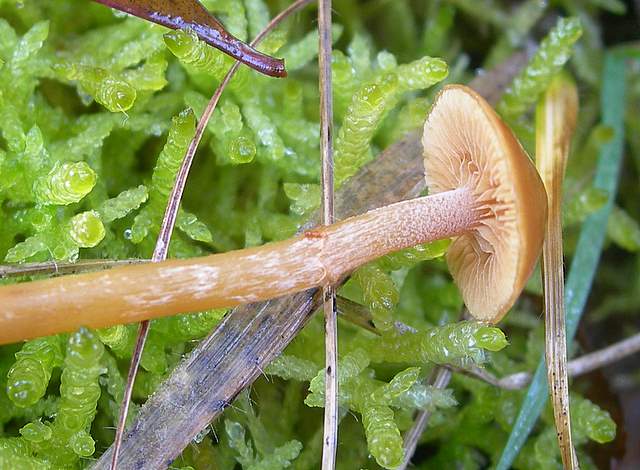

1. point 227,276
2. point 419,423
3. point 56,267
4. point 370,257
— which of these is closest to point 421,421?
point 419,423

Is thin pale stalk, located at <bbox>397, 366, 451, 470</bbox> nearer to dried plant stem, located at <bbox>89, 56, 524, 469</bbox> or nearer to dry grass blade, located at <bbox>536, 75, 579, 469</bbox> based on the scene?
dry grass blade, located at <bbox>536, 75, 579, 469</bbox>

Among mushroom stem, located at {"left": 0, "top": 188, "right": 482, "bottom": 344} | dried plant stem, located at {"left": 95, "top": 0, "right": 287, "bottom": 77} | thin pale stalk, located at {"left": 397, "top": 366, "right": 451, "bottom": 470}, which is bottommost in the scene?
thin pale stalk, located at {"left": 397, "top": 366, "right": 451, "bottom": 470}

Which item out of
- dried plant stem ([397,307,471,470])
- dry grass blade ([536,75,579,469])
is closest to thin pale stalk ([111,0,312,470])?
dried plant stem ([397,307,471,470])

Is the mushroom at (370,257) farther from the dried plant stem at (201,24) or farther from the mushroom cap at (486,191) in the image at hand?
the dried plant stem at (201,24)

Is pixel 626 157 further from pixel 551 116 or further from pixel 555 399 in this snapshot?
pixel 555 399

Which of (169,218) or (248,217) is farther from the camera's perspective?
(248,217)

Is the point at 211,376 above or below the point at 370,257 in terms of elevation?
below

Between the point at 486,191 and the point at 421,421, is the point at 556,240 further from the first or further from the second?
the point at 421,421
